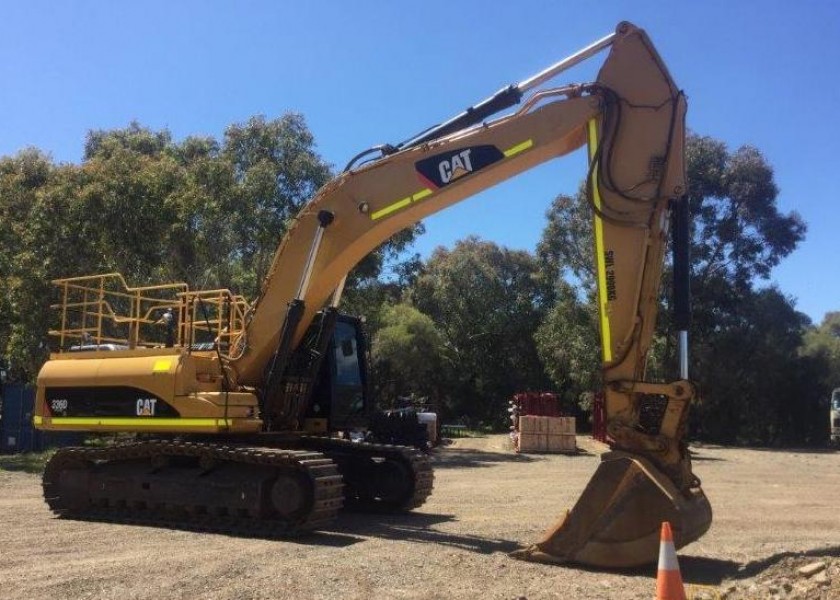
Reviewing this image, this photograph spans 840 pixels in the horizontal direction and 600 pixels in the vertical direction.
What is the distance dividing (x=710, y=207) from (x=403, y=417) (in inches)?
686

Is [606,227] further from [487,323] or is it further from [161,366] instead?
[487,323]

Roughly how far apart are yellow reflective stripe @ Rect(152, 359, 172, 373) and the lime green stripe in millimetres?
629

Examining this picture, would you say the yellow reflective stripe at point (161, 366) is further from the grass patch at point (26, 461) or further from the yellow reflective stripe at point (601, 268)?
the grass patch at point (26, 461)

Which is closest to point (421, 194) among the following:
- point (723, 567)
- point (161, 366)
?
point (161, 366)

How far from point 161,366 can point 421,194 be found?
157 inches

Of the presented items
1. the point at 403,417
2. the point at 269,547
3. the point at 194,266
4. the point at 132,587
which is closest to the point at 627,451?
the point at 269,547

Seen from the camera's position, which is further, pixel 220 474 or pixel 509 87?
pixel 220 474

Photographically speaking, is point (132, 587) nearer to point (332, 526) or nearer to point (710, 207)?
point (332, 526)

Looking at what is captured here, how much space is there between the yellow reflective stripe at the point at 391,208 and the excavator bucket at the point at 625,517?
13.4 feet

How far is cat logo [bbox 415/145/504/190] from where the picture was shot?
31.8ft

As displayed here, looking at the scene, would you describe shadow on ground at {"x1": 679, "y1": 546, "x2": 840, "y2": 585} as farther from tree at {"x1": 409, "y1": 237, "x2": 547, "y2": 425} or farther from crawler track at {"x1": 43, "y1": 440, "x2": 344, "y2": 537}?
tree at {"x1": 409, "y1": 237, "x2": 547, "y2": 425}

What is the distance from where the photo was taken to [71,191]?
22.2m

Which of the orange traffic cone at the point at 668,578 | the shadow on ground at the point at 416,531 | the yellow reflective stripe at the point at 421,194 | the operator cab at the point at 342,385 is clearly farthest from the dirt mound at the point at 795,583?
the operator cab at the point at 342,385

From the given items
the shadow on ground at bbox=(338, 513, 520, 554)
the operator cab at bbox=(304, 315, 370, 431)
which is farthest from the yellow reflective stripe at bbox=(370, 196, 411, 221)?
the shadow on ground at bbox=(338, 513, 520, 554)
